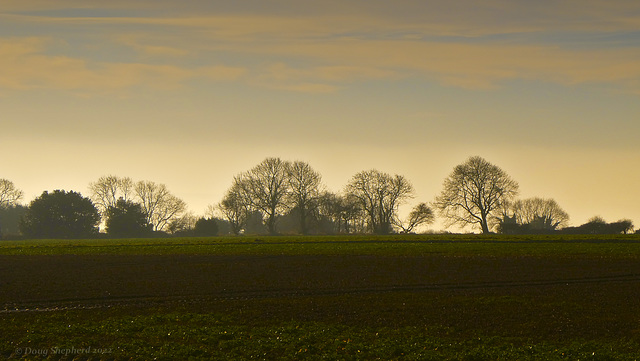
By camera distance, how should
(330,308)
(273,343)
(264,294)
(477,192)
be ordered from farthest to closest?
1. (477,192)
2. (264,294)
3. (330,308)
4. (273,343)

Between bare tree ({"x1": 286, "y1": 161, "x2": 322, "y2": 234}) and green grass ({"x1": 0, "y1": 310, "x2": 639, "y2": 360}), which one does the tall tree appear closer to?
bare tree ({"x1": 286, "y1": 161, "x2": 322, "y2": 234})

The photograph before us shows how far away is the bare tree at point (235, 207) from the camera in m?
140

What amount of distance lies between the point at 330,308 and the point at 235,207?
→ 11228cm

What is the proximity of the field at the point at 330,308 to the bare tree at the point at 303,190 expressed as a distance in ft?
257

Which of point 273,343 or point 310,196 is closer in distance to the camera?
point 273,343

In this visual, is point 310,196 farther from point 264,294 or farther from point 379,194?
point 264,294

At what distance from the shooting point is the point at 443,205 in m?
122

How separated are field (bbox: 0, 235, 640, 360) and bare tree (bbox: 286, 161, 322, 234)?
78396 millimetres

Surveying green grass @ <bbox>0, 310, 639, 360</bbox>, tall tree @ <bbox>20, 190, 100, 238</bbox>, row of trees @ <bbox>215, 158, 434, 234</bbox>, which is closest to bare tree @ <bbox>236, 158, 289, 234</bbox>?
row of trees @ <bbox>215, 158, 434, 234</bbox>

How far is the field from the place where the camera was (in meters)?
26.5

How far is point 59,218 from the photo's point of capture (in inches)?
5561

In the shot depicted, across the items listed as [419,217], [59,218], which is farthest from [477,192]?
[59,218]

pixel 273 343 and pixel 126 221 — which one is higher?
pixel 126 221

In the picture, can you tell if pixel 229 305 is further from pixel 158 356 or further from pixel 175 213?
pixel 175 213
